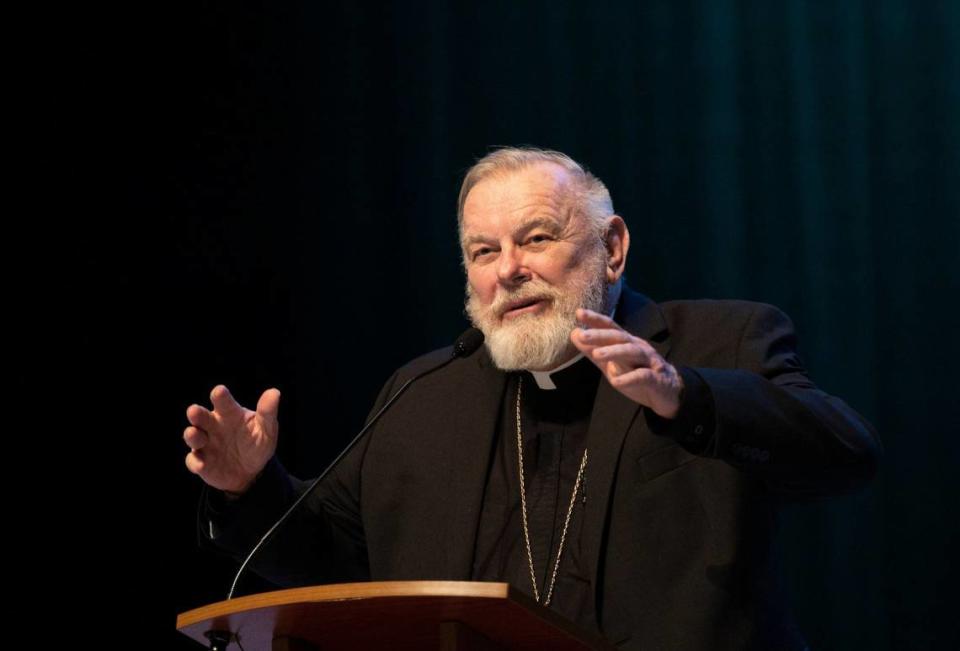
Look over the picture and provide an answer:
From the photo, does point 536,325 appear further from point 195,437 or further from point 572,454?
point 195,437

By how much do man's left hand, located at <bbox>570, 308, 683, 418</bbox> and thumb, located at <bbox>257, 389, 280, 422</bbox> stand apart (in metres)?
0.72

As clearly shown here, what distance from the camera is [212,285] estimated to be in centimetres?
402

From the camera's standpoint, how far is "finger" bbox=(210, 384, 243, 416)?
7.55 ft

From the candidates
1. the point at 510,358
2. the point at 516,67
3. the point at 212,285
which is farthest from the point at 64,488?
the point at 516,67

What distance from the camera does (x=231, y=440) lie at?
7.84 ft

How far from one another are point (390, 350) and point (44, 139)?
1.32 meters

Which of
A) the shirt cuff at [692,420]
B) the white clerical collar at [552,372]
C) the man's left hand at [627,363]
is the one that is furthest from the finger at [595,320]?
the white clerical collar at [552,372]

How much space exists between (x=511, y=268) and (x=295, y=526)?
0.76 m

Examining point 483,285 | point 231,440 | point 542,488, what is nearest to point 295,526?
point 231,440

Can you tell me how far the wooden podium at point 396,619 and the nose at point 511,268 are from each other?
3.59 ft

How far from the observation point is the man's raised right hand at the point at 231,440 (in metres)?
2.32

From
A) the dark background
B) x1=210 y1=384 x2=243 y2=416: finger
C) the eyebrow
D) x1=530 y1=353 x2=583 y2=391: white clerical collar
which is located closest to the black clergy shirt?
x1=530 y1=353 x2=583 y2=391: white clerical collar

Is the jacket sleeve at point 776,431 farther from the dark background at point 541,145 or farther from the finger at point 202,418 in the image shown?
the dark background at point 541,145

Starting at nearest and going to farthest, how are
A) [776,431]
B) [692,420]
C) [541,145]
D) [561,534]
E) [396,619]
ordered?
[396,619] → [692,420] → [776,431] → [561,534] → [541,145]
